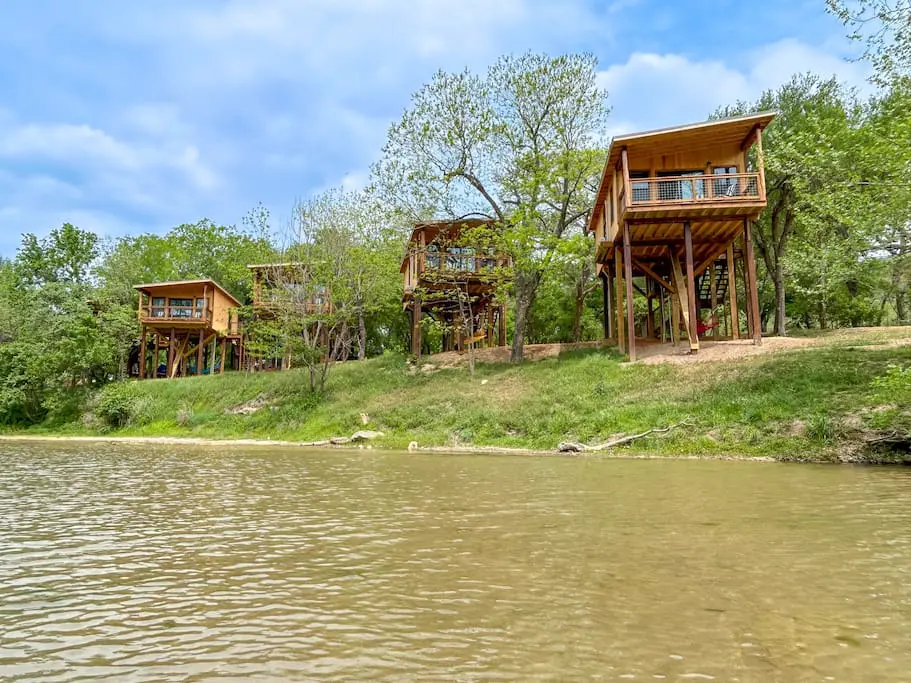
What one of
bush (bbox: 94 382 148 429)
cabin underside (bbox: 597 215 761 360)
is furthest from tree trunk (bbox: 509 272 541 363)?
bush (bbox: 94 382 148 429)

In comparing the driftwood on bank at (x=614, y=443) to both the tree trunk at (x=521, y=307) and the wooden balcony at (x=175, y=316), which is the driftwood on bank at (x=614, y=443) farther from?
the wooden balcony at (x=175, y=316)

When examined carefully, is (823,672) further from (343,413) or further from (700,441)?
(343,413)

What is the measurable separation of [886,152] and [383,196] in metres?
19.6

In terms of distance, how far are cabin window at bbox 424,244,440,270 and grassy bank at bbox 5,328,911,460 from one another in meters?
5.05

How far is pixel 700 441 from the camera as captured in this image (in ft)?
43.2

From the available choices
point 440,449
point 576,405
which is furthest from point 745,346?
point 440,449

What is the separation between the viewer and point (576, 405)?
56.6ft

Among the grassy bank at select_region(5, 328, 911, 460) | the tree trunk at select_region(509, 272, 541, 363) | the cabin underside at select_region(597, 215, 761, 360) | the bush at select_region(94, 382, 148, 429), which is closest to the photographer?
the grassy bank at select_region(5, 328, 911, 460)

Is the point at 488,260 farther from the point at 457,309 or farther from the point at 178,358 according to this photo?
the point at 178,358

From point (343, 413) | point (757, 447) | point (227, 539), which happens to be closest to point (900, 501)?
point (757, 447)

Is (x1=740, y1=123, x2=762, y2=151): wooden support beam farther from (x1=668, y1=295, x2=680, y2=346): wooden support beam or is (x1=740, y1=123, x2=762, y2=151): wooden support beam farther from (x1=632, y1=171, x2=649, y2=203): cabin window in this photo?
(x1=668, y1=295, x2=680, y2=346): wooden support beam

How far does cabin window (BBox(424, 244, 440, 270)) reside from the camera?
26.8m

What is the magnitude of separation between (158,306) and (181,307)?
1.38 m

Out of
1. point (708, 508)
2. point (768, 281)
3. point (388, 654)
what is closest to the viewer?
point (388, 654)
